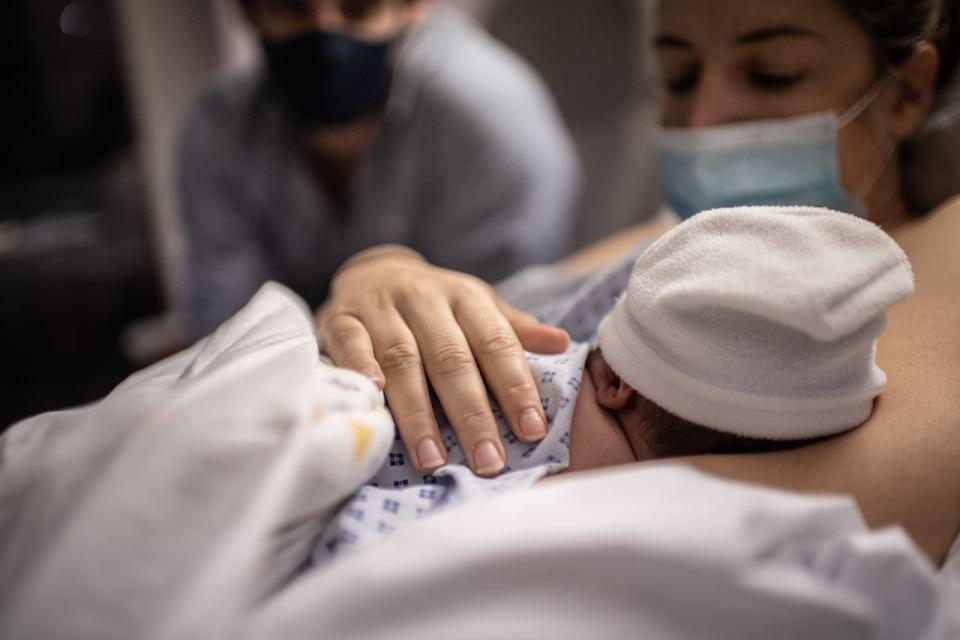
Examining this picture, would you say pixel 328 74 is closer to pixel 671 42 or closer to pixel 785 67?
pixel 671 42

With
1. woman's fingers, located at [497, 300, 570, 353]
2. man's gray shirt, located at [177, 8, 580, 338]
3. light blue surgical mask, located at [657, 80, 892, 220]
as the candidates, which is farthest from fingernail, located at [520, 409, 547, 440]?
man's gray shirt, located at [177, 8, 580, 338]

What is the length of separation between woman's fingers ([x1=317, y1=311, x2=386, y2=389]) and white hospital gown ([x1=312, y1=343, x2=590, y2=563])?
69mm

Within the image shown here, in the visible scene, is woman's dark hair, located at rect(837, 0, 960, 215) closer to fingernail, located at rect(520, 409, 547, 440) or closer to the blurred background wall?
fingernail, located at rect(520, 409, 547, 440)

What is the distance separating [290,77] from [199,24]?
103 centimetres

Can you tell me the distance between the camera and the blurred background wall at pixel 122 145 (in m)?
2.09

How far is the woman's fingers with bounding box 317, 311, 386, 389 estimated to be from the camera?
2.29 ft

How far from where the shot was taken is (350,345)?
73cm

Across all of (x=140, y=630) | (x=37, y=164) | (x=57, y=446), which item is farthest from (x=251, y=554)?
(x=37, y=164)

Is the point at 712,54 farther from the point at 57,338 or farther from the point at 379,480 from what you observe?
the point at 57,338

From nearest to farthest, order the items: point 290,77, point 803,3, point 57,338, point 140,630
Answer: point 140,630 → point 803,3 → point 290,77 → point 57,338

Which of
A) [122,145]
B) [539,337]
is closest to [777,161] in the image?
[539,337]

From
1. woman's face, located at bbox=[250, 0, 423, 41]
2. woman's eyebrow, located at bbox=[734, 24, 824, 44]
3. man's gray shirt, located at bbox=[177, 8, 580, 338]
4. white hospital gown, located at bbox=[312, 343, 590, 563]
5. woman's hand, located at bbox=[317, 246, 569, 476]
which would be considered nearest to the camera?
white hospital gown, located at bbox=[312, 343, 590, 563]

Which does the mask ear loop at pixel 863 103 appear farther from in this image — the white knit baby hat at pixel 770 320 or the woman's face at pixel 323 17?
the woman's face at pixel 323 17

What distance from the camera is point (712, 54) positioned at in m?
0.97
